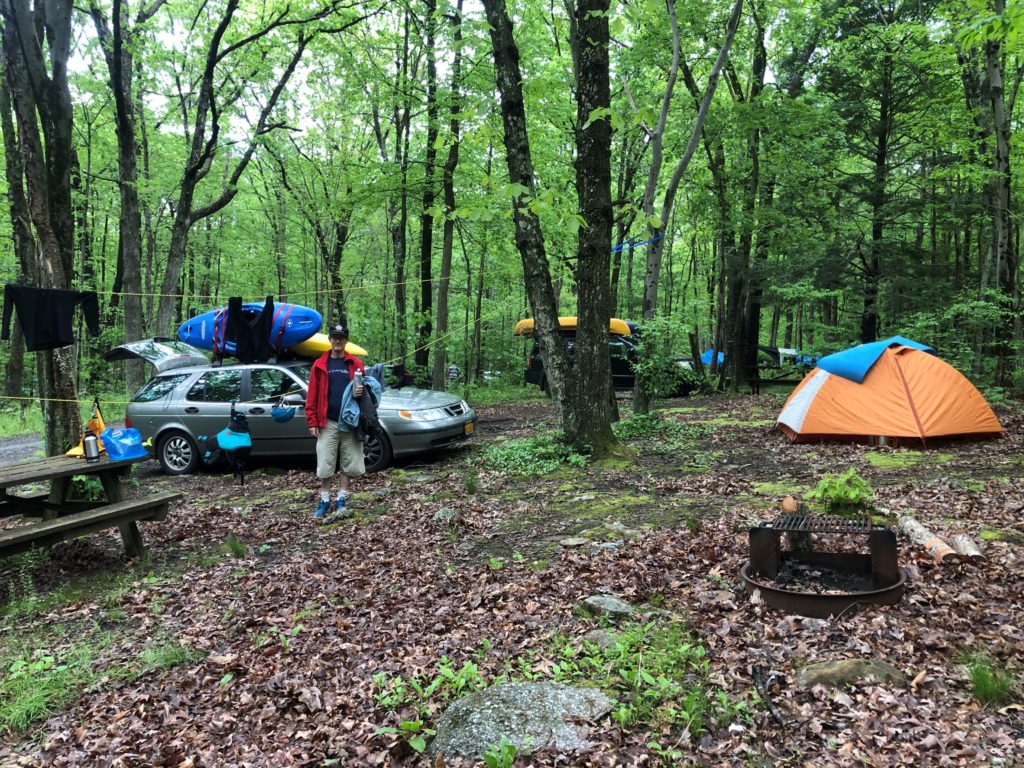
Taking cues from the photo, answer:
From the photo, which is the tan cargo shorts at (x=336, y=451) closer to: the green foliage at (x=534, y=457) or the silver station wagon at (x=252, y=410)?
the silver station wagon at (x=252, y=410)

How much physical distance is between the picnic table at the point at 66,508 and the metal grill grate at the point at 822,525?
203 inches

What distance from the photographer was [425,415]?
361 inches

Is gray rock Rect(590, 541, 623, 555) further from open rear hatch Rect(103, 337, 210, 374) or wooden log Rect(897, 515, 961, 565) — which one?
open rear hatch Rect(103, 337, 210, 374)

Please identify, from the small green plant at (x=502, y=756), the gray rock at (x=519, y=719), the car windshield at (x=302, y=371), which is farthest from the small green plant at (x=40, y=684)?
the car windshield at (x=302, y=371)

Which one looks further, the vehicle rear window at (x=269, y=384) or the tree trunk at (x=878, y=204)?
the tree trunk at (x=878, y=204)

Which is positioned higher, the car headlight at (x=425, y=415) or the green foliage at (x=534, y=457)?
the car headlight at (x=425, y=415)

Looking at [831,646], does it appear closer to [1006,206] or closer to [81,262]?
[1006,206]

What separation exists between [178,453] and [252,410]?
1633mm

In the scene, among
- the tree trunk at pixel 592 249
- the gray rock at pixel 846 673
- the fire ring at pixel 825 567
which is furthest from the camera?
the tree trunk at pixel 592 249

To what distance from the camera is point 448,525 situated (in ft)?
20.2

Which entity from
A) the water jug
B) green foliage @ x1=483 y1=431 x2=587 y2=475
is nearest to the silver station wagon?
green foliage @ x1=483 y1=431 x2=587 y2=475

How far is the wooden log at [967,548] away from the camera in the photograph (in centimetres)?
410

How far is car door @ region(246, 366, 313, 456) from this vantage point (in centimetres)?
932

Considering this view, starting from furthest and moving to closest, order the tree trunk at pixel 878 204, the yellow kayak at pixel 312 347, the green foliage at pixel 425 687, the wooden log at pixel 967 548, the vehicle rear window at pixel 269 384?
the tree trunk at pixel 878 204 → the yellow kayak at pixel 312 347 → the vehicle rear window at pixel 269 384 → the wooden log at pixel 967 548 → the green foliage at pixel 425 687
